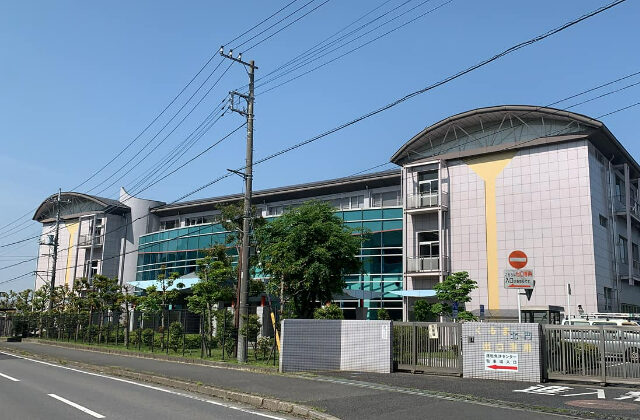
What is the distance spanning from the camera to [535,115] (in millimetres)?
30766

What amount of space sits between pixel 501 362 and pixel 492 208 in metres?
17.8

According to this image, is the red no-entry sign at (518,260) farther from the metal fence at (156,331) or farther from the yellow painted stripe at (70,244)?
the yellow painted stripe at (70,244)

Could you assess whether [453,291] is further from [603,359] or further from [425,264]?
[603,359]

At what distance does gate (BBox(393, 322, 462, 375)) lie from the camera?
16172 mm

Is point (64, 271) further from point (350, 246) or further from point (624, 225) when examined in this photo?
point (624, 225)

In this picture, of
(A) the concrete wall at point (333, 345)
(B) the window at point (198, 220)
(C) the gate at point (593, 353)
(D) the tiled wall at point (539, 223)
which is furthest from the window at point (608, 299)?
(B) the window at point (198, 220)

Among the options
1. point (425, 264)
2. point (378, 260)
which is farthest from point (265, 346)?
point (378, 260)

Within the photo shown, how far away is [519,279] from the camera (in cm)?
1539

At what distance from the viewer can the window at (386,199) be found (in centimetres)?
3953

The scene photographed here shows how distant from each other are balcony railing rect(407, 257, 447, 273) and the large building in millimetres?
63

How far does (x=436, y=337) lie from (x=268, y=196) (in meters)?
30.7

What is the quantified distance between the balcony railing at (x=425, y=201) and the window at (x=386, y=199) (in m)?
4.38

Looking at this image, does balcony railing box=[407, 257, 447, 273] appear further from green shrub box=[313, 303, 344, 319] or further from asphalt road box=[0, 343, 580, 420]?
asphalt road box=[0, 343, 580, 420]

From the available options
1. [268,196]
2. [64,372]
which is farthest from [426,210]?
[64,372]
